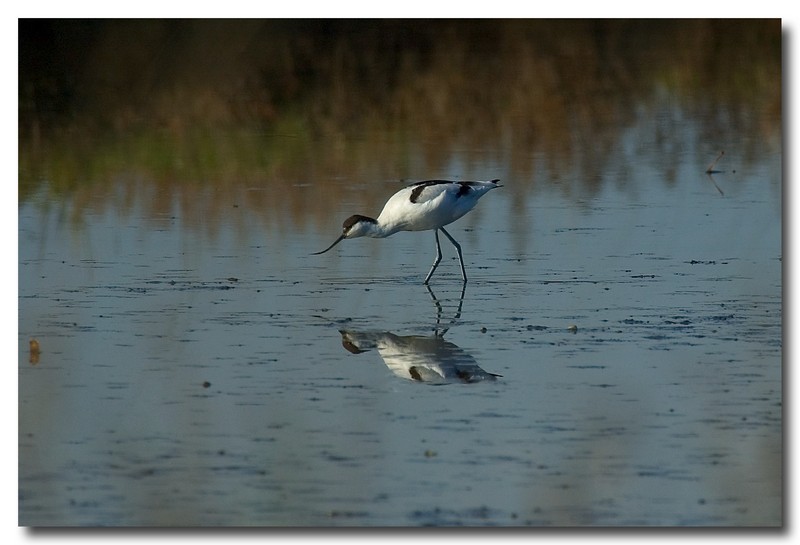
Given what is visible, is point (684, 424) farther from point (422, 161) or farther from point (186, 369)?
point (422, 161)

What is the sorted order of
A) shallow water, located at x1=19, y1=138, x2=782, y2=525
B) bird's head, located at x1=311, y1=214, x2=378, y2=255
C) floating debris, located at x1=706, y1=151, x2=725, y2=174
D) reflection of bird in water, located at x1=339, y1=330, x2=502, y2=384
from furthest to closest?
floating debris, located at x1=706, y1=151, x2=725, y2=174 → bird's head, located at x1=311, y1=214, x2=378, y2=255 → reflection of bird in water, located at x1=339, y1=330, x2=502, y2=384 → shallow water, located at x1=19, y1=138, x2=782, y2=525

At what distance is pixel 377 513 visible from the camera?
6.50 m

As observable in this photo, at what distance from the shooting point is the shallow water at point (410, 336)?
6660 mm

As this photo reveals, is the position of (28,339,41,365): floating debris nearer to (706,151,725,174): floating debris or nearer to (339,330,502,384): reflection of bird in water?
(339,330,502,384): reflection of bird in water

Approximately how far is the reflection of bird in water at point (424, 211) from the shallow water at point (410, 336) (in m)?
0.21

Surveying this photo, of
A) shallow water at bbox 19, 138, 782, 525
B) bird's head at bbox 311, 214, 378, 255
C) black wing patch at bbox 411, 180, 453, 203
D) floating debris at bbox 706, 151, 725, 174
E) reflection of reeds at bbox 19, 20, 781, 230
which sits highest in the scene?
reflection of reeds at bbox 19, 20, 781, 230

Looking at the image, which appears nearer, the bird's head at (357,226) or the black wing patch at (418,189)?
the black wing patch at (418,189)

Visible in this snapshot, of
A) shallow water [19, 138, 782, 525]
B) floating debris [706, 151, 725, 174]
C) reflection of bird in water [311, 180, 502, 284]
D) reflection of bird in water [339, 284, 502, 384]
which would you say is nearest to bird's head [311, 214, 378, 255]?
reflection of bird in water [311, 180, 502, 284]

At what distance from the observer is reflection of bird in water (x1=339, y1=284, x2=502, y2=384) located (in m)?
7.70

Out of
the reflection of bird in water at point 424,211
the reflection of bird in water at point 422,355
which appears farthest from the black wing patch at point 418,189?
the reflection of bird in water at point 422,355

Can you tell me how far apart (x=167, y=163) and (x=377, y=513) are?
478cm

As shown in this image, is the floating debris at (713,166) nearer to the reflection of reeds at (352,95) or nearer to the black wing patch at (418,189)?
the reflection of reeds at (352,95)

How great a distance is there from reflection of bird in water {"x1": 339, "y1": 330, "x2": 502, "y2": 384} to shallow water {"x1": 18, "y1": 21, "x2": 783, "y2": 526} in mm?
23

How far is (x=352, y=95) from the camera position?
36.4 ft
